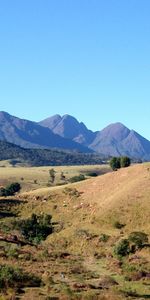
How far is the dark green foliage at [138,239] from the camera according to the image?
61688 millimetres

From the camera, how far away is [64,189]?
10025 centimetres

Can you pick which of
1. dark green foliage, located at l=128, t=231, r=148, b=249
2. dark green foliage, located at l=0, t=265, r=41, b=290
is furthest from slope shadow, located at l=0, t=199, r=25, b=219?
dark green foliage, located at l=0, t=265, r=41, b=290

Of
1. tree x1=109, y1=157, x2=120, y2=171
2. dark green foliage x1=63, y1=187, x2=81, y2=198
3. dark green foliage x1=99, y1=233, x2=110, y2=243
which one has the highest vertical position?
tree x1=109, y1=157, x2=120, y2=171

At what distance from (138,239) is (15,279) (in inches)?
972

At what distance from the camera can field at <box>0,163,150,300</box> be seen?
40.9 metres

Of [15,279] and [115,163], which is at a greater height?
[115,163]

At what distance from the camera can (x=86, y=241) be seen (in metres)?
66.8

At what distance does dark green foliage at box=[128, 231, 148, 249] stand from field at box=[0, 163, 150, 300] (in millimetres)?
407

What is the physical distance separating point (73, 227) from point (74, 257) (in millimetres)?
16961

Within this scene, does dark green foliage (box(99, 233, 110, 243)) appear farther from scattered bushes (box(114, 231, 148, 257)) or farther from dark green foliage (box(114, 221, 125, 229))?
dark green foliage (box(114, 221, 125, 229))

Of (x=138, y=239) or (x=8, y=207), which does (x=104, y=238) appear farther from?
(x=8, y=207)

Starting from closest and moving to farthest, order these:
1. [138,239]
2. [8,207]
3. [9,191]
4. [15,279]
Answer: [15,279] → [138,239] → [8,207] → [9,191]

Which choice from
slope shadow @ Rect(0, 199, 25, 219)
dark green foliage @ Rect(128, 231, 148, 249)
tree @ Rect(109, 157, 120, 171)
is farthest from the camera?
tree @ Rect(109, 157, 120, 171)

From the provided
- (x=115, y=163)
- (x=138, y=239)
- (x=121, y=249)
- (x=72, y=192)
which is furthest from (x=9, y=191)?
(x=121, y=249)
